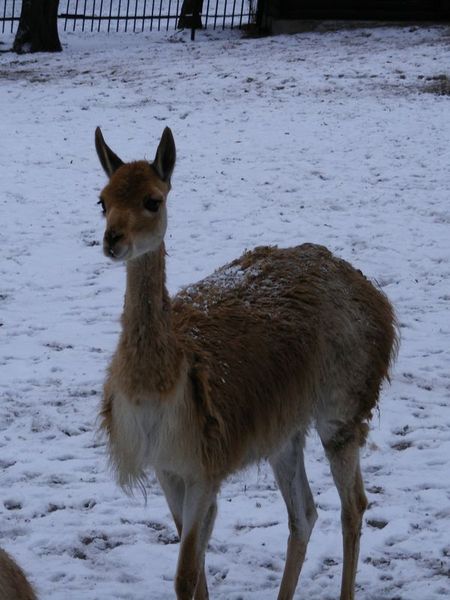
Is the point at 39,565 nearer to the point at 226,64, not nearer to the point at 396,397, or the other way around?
the point at 396,397

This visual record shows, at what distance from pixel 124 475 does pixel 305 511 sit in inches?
44.4

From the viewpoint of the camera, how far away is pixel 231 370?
14.6ft

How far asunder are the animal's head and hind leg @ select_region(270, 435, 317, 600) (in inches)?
55.0

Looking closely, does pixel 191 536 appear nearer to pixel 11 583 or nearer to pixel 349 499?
pixel 349 499

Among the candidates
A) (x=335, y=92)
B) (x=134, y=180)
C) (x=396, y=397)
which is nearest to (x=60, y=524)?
(x=134, y=180)

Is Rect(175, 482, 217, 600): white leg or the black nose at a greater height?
the black nose

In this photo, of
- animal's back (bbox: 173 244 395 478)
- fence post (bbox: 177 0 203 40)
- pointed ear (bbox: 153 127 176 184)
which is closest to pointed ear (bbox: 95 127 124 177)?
pointed ear (bbox: 153 127 176 184)

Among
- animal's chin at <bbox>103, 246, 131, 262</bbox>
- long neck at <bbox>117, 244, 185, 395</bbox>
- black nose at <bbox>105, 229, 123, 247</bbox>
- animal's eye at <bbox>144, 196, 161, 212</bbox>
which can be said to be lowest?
long neck at <bbox>117, 244, 185, 395</bbox>

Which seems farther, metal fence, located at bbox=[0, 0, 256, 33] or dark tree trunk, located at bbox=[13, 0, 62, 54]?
metal fence, located at bbox=[0, 0, 256, 33]

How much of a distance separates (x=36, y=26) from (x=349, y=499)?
→ 16307 millimetres

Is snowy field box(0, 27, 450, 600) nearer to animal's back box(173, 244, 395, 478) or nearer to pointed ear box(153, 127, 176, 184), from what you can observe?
animal's back box(173, 244, 395, 478)

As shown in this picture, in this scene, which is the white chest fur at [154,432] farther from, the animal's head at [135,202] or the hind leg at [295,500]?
the hind leg at [295,500]

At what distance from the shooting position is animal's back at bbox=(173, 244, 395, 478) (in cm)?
442

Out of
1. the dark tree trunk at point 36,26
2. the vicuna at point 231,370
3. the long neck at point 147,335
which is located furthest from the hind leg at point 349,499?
the dark tree trunk at point 36,26
